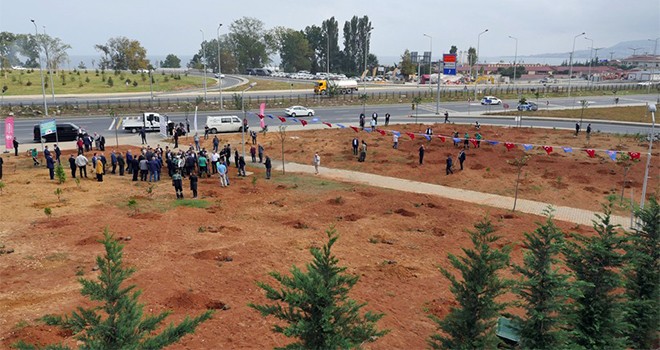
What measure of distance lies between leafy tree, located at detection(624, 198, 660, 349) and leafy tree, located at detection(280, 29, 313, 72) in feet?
375

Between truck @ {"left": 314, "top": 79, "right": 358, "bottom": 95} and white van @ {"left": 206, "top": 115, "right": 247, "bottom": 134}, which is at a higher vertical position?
truck @ {"left": 314, "top": 79, "right": 358, "bottom": 95}

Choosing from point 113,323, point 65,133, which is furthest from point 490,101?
point 113,323

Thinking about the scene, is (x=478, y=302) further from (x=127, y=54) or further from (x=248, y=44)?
(x=248, y=44)

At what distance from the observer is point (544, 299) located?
8203mm

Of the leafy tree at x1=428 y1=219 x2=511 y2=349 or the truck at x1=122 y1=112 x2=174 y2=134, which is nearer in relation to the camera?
the leafy tree at x1=428 y1=219 x2=511 y2=349

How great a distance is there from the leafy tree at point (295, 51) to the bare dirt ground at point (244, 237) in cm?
9710

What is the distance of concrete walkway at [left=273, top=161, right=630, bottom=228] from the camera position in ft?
68.0

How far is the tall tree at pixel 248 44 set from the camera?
12375 cm

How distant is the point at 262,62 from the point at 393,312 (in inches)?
4763

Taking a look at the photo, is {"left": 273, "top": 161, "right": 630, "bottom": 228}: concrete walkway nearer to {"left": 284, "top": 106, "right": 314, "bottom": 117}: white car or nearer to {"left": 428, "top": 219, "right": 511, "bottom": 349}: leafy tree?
{"left": 428, "top": 219, "right": 511, "bottom": 349}: leafy tree

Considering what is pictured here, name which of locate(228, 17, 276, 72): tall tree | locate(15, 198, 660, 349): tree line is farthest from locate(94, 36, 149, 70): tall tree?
locate(15, 198, 660, 349): tree line

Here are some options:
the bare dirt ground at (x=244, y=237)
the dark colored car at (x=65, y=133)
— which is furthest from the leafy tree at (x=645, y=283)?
the dark colored car at (x=65, y=133)

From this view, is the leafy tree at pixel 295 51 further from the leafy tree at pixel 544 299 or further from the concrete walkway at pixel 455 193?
the leafy tree at pixel 544 299

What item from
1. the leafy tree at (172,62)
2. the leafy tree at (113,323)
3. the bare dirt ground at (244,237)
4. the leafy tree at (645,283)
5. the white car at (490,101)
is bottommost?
the bare dirt ground at (244,237)
